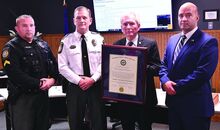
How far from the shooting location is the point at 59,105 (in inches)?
162

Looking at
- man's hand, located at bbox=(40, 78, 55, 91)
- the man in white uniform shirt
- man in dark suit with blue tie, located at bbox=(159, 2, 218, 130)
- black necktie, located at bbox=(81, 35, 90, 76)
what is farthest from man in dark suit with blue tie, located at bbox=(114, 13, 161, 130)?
man's hand, located at bbox=(40, 78, 55, 91)

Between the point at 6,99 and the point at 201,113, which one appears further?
the point at 6,99

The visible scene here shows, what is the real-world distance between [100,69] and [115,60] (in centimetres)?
30

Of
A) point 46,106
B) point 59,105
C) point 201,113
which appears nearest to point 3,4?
point 59,105

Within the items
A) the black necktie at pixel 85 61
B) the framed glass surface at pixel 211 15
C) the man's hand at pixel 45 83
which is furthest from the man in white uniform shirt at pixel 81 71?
the framed glass surface at pixel 211 15

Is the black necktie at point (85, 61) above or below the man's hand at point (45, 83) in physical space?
above

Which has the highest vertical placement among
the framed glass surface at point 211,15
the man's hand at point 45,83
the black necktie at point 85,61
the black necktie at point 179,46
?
the framed glass surface at point 211,15

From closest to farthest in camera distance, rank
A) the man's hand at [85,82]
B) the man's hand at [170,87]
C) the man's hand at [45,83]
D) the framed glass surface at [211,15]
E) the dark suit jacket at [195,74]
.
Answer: the dark suit jacket at [195,74] < the man's hand at [170,87] < the man's hand at [85,82] < the man's hand at [45,83] < the framed glass surface at [211,15]

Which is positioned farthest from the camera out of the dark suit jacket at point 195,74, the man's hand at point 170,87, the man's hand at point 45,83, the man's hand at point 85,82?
the man's hand at point 45,83

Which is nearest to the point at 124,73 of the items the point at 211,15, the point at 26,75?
the point at 26,75

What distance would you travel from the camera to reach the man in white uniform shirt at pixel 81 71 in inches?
120

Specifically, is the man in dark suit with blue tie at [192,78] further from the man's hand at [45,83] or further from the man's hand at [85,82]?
the man's hand at [45,83]

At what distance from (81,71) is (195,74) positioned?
3.74 feet

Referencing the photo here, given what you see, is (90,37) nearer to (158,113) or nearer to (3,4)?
(158,113)
